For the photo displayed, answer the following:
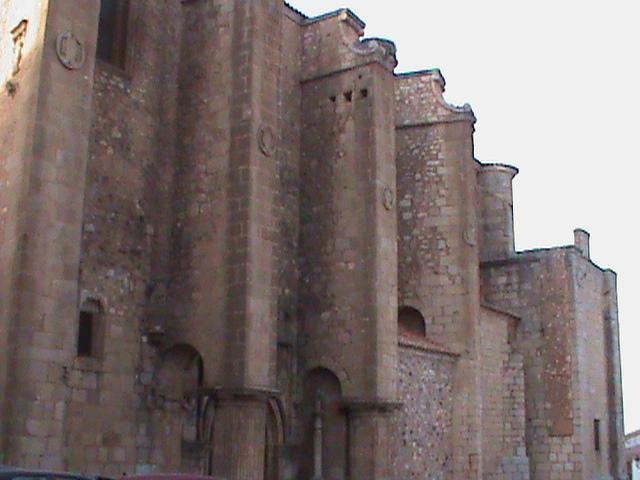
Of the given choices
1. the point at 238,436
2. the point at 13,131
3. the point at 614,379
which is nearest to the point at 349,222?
the point at 238,436

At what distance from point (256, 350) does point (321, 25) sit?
26.2 feet

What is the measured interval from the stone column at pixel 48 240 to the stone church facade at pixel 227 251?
3 cm

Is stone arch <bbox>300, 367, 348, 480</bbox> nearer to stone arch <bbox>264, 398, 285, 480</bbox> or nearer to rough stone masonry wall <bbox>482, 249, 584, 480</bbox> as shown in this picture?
stone arch <bbox>264, 398, 285, 480</bbox>

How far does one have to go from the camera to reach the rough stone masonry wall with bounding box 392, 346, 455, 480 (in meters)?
18.5

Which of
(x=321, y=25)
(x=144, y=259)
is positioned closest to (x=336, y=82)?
(x=321, y=25)

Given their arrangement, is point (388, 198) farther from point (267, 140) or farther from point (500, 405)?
point (500, 405)

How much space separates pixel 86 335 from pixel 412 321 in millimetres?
9648

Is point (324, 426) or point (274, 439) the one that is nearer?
point (274, 439)

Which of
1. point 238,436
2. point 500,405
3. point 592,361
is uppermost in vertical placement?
point 592,361

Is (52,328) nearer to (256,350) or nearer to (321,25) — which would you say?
(256,350)

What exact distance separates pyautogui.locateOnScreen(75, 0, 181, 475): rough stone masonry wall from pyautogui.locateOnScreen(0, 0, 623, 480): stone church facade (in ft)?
0.11

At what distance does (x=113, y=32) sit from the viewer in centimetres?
1531

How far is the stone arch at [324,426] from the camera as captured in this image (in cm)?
1697

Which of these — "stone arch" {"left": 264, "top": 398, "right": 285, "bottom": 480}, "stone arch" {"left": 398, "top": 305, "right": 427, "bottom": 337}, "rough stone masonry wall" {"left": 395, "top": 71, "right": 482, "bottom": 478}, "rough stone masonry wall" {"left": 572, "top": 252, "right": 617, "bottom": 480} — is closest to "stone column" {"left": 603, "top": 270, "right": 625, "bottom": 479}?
"rough stone masonry wall" {"left": 572, "top": 252, "right": 617, "bottom": 480}
